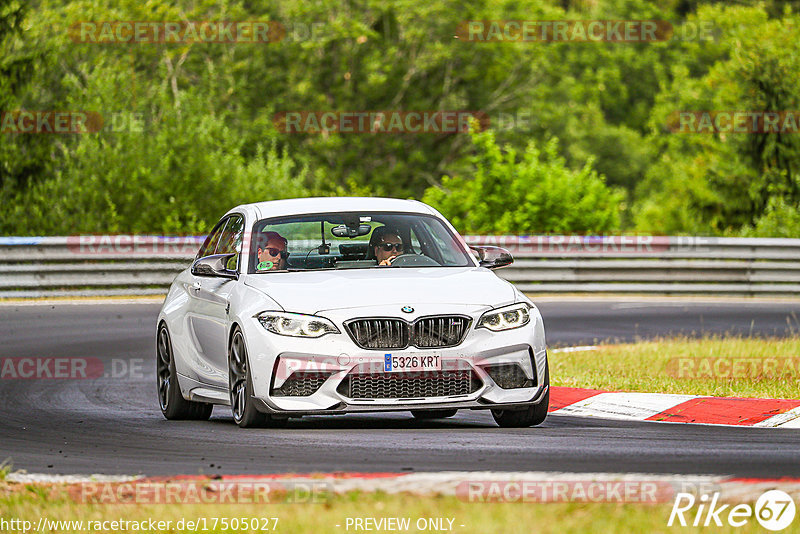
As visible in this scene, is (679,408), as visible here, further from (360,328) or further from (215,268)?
(215,268)

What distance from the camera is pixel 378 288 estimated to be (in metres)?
9.32

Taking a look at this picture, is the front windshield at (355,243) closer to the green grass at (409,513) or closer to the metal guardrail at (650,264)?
the green grass at (409,513)

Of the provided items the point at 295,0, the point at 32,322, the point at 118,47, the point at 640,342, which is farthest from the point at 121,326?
the point at 295,0

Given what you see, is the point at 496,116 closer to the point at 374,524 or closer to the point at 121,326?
the point at 121,326

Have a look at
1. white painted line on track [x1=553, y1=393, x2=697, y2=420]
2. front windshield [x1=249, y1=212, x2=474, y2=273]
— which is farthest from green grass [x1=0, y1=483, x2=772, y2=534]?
white painted line on track [x1=553, y1=393, x2=697, y2=420]

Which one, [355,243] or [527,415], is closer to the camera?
[527,415]

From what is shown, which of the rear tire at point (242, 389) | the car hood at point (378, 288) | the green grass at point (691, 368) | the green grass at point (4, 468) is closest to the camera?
the green grass at point (4, 468)

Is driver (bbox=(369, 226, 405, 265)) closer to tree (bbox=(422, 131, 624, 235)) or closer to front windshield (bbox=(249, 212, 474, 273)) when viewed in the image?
front windshield (bbox=(249, 212, 474, 273))

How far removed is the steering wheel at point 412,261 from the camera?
33.4ft

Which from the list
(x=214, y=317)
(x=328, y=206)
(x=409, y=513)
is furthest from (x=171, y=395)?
(x=409, y=513)

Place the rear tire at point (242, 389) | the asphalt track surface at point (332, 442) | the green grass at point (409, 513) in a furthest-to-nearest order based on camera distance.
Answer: the rear tire at point (242, 389)
the asphalt track surface at point (332, 442)
the green grass at point (409, 513)

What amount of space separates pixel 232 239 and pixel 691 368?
4762mm

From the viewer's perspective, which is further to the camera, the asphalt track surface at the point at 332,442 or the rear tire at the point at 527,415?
the rear tire at the point at 527,415

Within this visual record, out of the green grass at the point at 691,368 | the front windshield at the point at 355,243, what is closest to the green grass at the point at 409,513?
the front windshield at the point at 355,243
